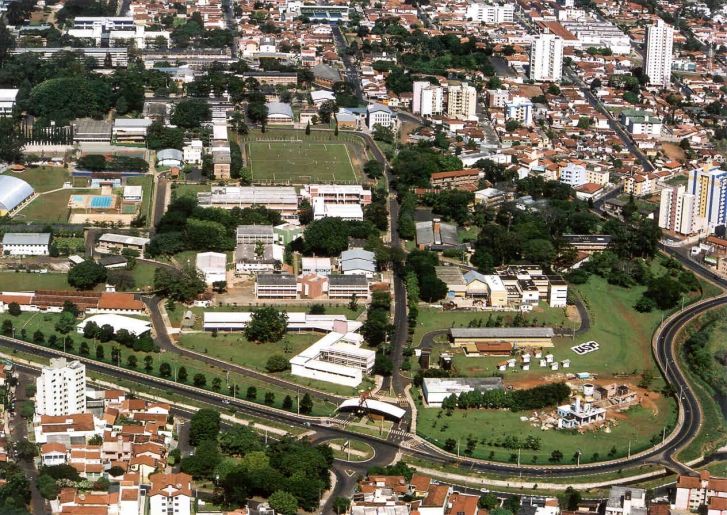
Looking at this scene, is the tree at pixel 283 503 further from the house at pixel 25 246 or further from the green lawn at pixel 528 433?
the house at pixel 25 246

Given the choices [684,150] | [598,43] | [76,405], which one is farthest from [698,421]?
[598,43]

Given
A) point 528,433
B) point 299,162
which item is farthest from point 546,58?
point 528,433

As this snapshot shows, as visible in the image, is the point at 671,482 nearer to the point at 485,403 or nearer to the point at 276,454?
the point at 485,403

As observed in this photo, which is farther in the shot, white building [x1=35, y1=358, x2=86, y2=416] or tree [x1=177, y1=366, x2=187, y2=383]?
tree [x1=177, y1=366, x2=187, y2=383]

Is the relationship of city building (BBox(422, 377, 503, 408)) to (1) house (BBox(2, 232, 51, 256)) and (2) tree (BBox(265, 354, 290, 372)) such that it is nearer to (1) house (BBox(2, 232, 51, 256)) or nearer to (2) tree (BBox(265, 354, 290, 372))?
(2) tree (BBox(265, 354, 290, 372))

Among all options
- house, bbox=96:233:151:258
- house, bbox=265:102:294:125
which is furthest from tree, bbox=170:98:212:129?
house, bbox=96:233:151:258

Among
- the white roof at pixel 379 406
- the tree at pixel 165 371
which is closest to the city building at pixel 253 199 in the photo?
the tree at pixel 165 371

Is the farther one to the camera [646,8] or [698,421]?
[646,8]

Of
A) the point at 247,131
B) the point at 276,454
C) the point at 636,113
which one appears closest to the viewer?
the point at 276,454
